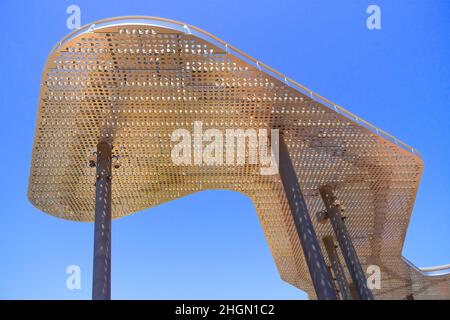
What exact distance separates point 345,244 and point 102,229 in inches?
411

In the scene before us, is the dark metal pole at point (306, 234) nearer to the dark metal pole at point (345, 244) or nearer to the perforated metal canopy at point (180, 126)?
the perforated metal canopy at point (180, 126)

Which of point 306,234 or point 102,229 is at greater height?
point 102,229

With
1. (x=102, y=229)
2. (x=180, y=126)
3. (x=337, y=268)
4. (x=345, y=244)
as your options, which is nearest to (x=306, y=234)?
(x=345, y=244)

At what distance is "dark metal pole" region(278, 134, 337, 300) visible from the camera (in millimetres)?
13398

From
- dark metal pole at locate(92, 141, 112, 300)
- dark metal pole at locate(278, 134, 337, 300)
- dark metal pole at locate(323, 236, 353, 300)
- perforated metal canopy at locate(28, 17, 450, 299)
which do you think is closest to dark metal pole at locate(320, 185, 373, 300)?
perforated metal canopy at locate(28, 17, 450, 299)

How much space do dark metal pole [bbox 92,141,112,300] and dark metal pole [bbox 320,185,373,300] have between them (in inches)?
399

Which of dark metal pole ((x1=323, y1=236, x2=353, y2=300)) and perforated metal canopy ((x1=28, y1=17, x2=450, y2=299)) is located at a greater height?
perforated metal canopy ((x1=28, y1=17, x2=450, y2=299))

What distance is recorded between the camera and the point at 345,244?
18.1 metres

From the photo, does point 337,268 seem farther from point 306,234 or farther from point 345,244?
point 306,234

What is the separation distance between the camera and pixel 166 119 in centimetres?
1627

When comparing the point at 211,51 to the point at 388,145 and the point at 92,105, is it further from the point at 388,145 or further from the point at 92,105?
the point at 388,145

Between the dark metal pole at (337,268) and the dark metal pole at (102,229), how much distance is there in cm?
1236

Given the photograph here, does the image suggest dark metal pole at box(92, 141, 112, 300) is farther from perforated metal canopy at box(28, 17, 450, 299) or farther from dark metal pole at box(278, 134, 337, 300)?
dark metal pole at box(278, 134, 337, 300)

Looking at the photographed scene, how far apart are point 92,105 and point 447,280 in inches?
1174
